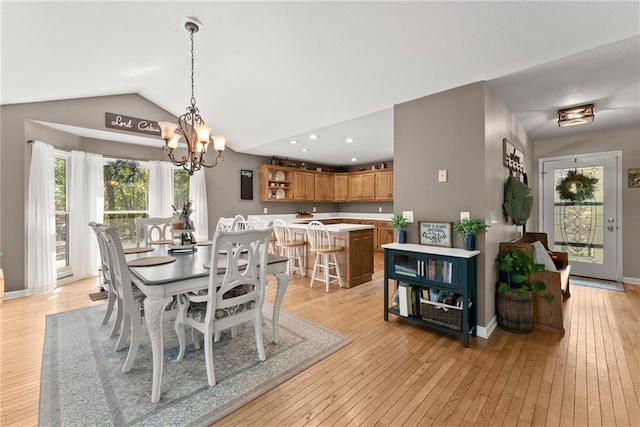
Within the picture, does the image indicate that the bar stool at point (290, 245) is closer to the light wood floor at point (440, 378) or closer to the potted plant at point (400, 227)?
the light wood floor at point (440, 378)

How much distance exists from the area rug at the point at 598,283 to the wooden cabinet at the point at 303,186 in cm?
532

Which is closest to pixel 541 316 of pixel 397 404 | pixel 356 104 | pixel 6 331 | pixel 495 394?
pixel 495 394

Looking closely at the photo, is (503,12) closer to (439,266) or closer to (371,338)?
(439,266)

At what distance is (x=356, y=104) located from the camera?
3.43 metres

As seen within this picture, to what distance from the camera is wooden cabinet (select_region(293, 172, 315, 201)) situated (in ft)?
22.6

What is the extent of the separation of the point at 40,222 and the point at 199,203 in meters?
2.20

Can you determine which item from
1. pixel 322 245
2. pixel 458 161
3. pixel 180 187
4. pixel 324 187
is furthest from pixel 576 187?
pixel 180 187

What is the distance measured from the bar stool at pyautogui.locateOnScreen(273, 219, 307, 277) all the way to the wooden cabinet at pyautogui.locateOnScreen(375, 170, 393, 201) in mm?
3109

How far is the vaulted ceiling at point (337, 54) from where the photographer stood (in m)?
Result: 2.04

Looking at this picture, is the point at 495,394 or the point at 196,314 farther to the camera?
the point at 196,314

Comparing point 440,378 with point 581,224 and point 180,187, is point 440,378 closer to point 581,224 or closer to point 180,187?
point 581,224

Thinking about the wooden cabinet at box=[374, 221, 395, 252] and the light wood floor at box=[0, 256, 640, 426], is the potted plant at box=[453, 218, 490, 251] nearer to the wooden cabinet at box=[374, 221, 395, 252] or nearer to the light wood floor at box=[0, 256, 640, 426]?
the light wood floor at box=[0, 256, 640, 426]

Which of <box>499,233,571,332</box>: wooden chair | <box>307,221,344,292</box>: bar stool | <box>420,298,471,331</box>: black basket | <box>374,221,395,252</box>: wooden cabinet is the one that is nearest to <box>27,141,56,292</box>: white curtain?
<box>307,221,344,292</box>: bar stool

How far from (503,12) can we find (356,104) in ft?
5.63
